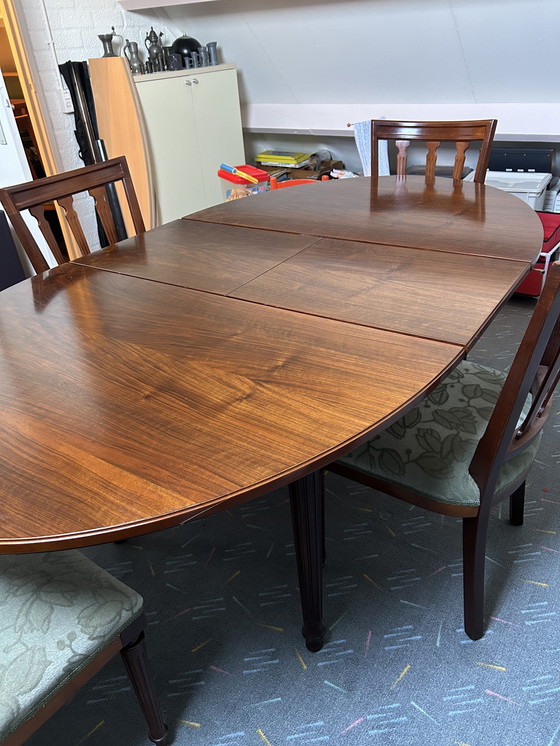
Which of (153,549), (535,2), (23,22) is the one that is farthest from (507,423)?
(23,22)

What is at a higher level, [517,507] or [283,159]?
[283,159]

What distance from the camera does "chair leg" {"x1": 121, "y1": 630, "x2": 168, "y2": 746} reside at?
1.02 meters

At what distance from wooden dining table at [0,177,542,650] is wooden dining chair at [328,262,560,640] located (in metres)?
0.16

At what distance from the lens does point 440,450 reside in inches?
48.5

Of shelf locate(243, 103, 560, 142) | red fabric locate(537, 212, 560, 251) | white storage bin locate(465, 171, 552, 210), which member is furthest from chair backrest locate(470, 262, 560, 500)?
shelf locate(243, 103, 560, 142)

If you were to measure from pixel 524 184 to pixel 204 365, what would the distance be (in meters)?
2.41

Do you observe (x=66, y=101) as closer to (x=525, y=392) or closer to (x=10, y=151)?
(x=10, y=151)

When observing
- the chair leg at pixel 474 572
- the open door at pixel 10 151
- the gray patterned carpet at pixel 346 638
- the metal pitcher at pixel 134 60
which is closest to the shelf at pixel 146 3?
the metal pitcher at pixel 134 60

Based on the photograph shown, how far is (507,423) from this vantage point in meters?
1.05

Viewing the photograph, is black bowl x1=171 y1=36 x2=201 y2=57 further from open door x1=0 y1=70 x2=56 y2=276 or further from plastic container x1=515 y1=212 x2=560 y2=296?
plastic container x1=515 y1=212 x2=560 y2=296

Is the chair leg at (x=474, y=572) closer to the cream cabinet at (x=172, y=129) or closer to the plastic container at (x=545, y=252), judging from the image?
the plastic container at (x=545, y=252)

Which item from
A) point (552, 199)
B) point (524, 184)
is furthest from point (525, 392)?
point (552, 199)

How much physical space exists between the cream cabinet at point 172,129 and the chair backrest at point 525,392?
2625 mm

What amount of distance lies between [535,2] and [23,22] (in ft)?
7.95
